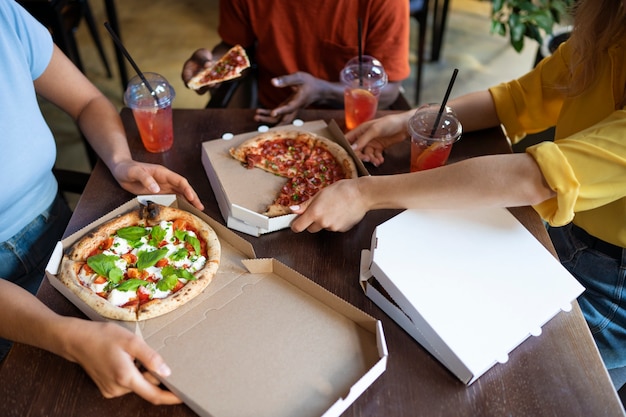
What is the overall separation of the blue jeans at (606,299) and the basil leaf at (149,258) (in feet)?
3.46

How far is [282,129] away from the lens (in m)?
1.48

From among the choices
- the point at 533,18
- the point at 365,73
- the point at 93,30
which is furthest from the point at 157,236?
the point at 93,30

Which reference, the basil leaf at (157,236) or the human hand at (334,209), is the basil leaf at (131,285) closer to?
the basil leaf at (157,236)

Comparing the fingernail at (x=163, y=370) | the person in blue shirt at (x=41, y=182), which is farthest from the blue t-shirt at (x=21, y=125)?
the fingernail at (x=163, y=370)

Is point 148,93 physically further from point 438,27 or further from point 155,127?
point 438,27

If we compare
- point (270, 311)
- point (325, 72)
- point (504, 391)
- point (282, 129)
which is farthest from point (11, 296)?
point (325, 72)

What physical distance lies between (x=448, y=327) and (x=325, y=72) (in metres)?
1.31

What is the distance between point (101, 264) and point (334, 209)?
1.70 feet

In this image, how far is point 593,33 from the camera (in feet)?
4.02

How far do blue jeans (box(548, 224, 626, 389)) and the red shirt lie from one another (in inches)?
37.1

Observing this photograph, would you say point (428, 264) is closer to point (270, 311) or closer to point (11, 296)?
point (270, 311)

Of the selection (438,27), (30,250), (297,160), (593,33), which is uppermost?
(593,33)

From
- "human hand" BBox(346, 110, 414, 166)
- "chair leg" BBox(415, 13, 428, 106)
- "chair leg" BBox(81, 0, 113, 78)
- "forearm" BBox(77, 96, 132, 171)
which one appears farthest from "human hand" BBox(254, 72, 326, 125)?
"chair leg" BBox(81, 0, 113, 78)

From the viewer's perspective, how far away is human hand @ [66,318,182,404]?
85 centimetres
